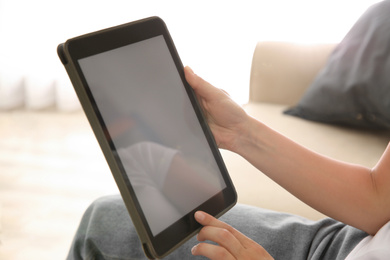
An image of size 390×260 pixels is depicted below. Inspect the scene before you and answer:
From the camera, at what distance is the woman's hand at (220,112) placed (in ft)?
2.54

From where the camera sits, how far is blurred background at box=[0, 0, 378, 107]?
2.06 meters

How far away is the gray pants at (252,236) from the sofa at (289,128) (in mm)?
212

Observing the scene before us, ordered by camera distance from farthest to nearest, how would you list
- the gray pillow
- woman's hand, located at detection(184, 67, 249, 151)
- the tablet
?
the gray pillow → woman's hand, located at detection(184, 67, 249, 151) → the tablet

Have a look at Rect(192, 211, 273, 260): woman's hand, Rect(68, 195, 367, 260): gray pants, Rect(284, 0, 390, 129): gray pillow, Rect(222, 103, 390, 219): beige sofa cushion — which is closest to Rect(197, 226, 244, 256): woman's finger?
Rect(192, 211, 273, 260): woman's hand

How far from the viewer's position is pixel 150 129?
0.67m

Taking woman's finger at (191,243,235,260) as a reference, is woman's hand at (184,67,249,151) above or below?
above

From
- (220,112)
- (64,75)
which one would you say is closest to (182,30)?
(64,75)

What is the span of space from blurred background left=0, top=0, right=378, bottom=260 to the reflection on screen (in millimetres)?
909

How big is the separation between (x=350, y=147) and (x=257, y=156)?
551 millimetres

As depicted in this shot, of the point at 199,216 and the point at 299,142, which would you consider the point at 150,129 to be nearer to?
the point at 199,216

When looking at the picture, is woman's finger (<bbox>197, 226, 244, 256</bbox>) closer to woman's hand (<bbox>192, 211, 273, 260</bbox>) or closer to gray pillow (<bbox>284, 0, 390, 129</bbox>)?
woman's hand (<bbox>192, 211, 273, 260</bbox>)

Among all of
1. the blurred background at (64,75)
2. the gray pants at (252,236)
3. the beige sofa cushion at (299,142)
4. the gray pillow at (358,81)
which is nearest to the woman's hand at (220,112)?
the gray pants at (252,236)

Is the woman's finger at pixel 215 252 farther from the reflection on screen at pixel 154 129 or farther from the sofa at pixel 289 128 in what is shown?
the sofa at pixel 289 128

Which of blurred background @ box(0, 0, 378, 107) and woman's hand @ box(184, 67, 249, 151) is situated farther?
blurred background @ box(0, 0, 378, 107)
